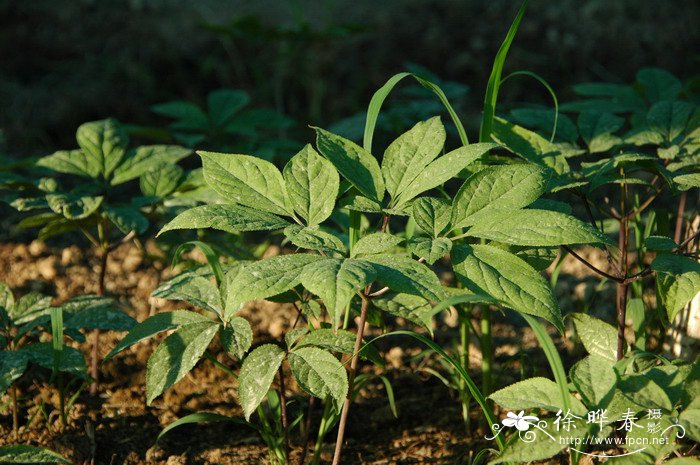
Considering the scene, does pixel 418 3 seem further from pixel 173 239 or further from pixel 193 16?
pixel 173 239

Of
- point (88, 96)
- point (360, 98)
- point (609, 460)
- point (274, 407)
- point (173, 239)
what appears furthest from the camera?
point (360, 98)

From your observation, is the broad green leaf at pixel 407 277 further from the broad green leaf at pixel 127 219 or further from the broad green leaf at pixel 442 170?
the broad green leaf at pixel 127 219

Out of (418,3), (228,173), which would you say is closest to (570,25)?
(418,3)

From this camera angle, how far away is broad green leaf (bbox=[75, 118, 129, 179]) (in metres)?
1.75

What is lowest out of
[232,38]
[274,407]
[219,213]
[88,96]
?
[274,407]

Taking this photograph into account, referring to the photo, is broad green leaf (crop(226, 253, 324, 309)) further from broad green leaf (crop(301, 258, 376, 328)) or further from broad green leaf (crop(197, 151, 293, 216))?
broad green leaf (crop(197, 151, 293, 216))

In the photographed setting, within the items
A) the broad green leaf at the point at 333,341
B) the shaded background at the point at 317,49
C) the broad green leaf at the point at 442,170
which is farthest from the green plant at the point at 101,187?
the shaded background at the point at 317,49

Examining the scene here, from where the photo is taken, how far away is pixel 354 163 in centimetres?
134

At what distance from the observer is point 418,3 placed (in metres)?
3.59

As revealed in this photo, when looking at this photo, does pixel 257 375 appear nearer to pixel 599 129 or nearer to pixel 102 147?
pixel 102 147

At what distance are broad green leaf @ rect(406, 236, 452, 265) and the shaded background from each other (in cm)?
197

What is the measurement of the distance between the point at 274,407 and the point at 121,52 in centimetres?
232

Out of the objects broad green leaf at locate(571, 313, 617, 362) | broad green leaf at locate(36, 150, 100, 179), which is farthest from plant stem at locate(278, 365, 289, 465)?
broad green leaf at locate(36, 150, 100, 179)

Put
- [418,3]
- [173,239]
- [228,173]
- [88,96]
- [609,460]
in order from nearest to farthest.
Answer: [609,460]
[228,173]
[173,239]
[88,96]
[418,3]
